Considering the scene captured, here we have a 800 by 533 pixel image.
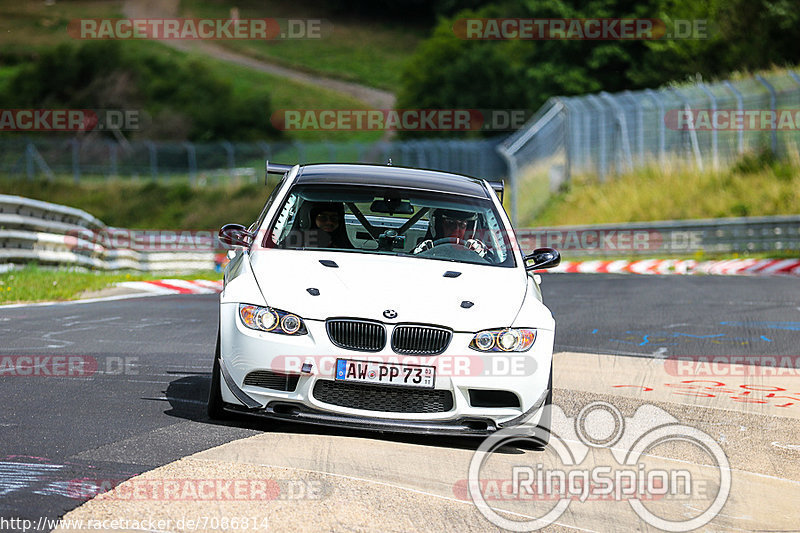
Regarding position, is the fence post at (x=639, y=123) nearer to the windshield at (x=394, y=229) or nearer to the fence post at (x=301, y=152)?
the fence post at (x=301, y=152)

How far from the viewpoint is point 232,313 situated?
23.6 ft

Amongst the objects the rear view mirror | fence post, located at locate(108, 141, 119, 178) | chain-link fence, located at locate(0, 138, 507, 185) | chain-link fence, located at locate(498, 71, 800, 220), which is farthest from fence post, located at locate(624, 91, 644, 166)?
the rear view mirror

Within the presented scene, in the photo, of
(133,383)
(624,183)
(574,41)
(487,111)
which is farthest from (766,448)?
(487,111)

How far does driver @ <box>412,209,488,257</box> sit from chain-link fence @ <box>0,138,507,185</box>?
3657 cm

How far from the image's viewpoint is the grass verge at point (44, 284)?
51.7 feet

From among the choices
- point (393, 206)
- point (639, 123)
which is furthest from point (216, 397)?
point (639, 123)

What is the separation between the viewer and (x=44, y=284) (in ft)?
55.2

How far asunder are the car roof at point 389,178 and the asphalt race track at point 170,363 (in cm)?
162

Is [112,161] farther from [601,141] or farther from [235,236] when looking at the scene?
[235,236]

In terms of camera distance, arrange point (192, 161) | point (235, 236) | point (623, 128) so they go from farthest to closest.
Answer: point (192, 161)
point (623, 128)
point (235, 236)

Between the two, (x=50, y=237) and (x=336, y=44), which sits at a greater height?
(x=336, y=44)

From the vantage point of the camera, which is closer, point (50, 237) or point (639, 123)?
point (50, 237)

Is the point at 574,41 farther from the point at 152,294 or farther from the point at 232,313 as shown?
the point at 232,313

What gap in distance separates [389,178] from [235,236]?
1.23 m
